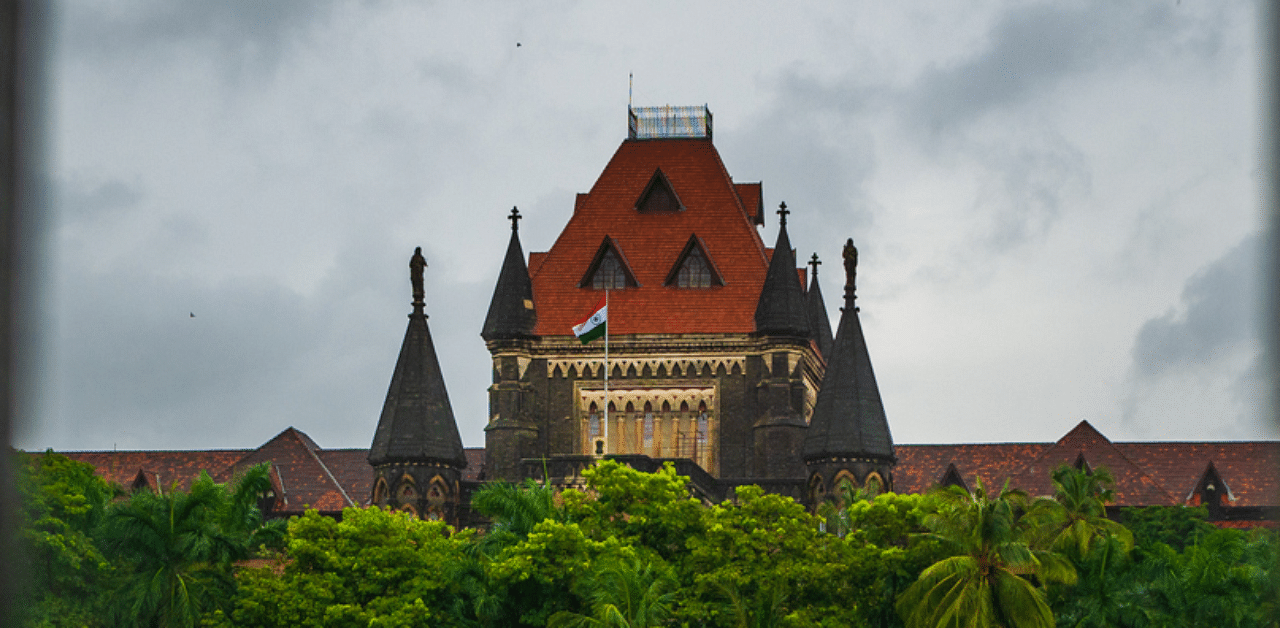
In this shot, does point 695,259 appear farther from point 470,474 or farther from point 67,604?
point 67,604

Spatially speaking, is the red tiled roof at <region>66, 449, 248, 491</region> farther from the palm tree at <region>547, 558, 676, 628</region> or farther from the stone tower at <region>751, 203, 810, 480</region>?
the palm tree at <region>547, 558, 676, 628</region>

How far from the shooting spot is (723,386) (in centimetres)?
6106

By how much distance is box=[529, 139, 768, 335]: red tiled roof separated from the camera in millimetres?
61875

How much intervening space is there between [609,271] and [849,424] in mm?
11425

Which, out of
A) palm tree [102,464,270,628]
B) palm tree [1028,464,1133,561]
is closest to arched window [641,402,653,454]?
palm tree [1028,464,1133,561]

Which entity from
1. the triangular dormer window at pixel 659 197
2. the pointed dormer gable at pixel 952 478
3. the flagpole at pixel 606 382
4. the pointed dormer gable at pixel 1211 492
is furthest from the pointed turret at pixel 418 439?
the pointed dormer gable at pixel 1211 492

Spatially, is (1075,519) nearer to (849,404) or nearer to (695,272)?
(849,404)

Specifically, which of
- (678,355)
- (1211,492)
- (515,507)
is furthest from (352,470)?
(1211,492)

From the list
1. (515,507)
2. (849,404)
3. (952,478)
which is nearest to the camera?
(515,507)

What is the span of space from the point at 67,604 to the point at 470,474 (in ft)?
131

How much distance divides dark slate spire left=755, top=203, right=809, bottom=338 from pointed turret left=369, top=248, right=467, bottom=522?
11757 millimetres

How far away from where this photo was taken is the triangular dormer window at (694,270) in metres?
63.0

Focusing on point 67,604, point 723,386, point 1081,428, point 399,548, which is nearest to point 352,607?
point 399,548

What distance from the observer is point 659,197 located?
64688mm
